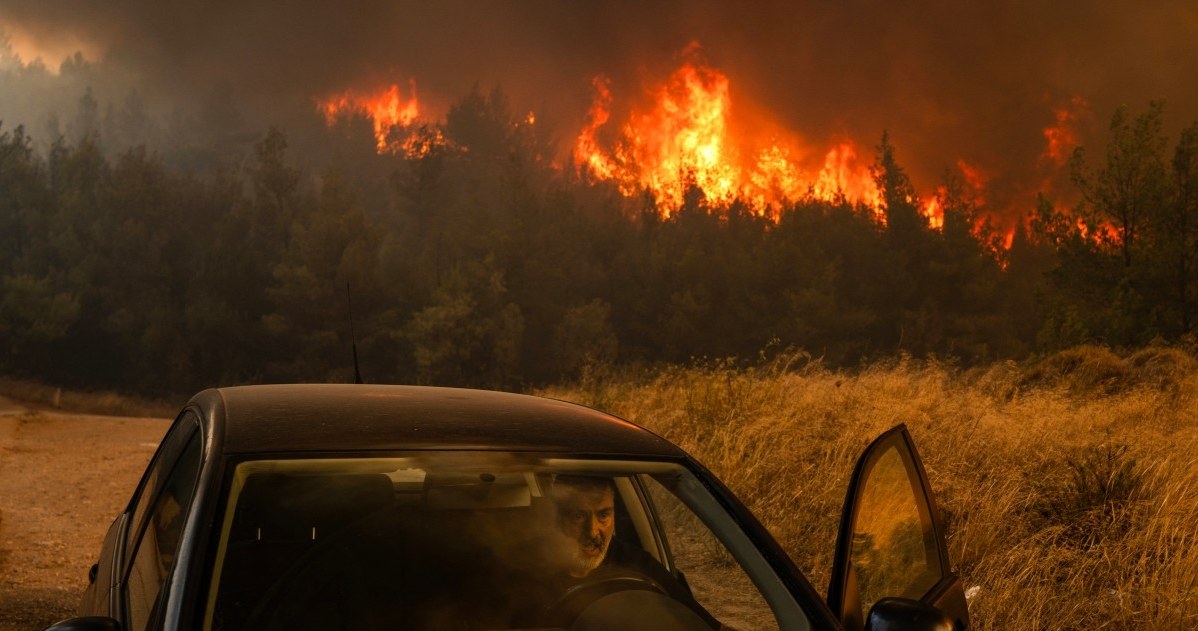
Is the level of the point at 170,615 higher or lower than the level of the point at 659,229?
lower

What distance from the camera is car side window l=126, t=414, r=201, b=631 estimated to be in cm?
221

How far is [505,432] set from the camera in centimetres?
237

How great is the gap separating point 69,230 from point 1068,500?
56947 mm

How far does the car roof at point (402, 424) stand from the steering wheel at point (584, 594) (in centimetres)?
32

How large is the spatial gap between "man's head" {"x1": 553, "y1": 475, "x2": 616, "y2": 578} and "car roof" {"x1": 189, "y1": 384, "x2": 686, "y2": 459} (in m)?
0.18

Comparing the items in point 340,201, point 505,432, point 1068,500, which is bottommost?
point 1068,500

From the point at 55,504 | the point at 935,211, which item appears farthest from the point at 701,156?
the point at 55,504

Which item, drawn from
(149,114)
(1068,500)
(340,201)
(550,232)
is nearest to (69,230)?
(340,201)

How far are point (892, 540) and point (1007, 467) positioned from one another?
6.21m

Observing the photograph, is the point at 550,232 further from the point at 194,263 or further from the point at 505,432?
the point at 505,432

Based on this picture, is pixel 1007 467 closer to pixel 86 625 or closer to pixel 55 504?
pixel 86 625

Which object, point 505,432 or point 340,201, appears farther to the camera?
point 340,201

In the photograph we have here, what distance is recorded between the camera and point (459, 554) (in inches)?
93.4

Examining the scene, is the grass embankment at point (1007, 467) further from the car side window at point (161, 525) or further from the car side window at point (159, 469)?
the car side window at point (161, 525)
